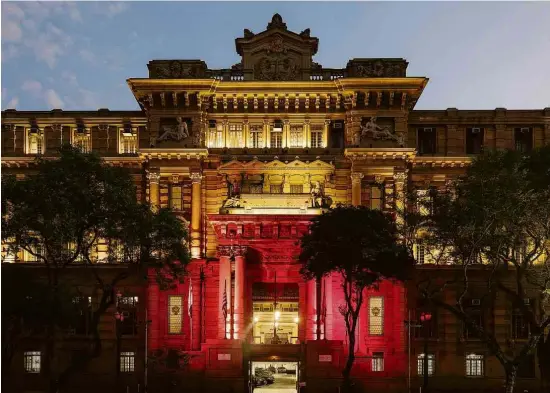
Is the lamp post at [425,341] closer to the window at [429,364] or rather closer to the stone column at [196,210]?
the window at [429,364]

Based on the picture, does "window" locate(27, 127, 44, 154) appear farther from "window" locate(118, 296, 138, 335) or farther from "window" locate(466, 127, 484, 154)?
"window" locate(466, 127, 484, 154)

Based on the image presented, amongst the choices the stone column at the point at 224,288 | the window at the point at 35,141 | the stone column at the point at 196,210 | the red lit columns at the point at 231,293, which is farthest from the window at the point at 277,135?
the window at the point at 35,141

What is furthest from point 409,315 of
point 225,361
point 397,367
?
point 225,361

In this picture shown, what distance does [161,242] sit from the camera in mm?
51375

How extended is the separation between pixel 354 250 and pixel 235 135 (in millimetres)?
17549

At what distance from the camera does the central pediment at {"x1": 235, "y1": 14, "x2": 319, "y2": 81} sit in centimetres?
6369

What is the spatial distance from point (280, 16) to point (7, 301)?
112ft

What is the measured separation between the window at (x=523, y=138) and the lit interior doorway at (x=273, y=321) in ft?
80.8

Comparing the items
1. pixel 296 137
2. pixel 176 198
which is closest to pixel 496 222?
pixel 296 137

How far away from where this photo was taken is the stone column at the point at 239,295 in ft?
192

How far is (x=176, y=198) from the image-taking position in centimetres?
6303

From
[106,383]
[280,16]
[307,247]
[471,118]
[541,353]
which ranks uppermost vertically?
[280,16]

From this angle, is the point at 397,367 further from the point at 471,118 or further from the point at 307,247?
the point at 471,118

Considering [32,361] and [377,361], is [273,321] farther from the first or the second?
[32,361]
